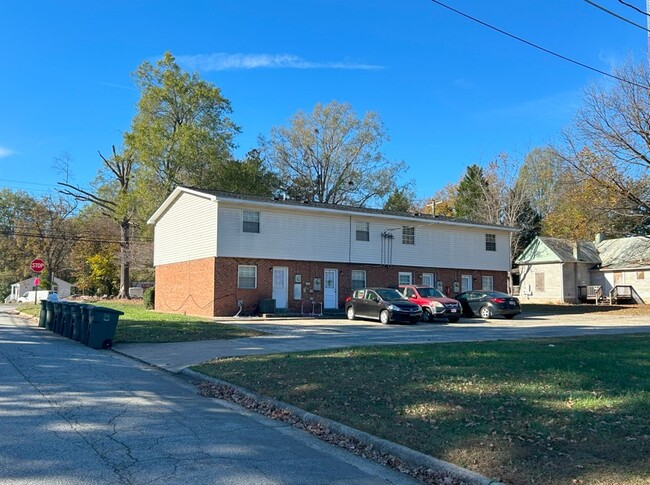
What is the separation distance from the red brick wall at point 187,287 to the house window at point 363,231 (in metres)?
8.59

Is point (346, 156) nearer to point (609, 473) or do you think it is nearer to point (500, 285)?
point (500, 285)

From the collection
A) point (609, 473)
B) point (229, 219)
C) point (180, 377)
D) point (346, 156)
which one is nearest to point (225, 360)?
point (180, 377)

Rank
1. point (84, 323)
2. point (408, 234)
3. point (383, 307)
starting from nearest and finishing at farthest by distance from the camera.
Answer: point (84, 323) < point (383, 307) < point (408, 234)

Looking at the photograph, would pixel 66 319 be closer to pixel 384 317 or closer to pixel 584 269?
pixel 384 317

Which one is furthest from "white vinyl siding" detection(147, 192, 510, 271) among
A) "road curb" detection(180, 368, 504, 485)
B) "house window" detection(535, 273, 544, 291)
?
"road curb" detection(180, 368, 504, 485)

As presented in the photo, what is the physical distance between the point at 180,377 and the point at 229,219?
16109mm

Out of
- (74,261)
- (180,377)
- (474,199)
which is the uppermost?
(474,199)

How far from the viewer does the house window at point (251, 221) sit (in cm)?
2738

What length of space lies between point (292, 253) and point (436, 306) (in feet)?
26.0

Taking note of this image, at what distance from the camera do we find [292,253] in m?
28.6

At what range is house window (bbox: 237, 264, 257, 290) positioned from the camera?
89.6 feet

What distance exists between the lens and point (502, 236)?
122 ft

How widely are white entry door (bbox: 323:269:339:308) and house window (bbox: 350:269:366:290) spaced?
1.06 meters

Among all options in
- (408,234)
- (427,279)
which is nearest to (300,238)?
(408,234)
